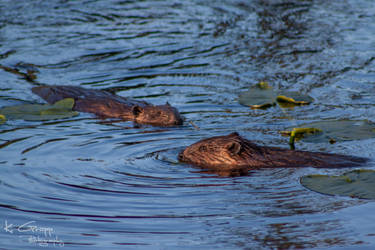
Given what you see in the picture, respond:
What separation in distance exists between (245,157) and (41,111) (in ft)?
10.9

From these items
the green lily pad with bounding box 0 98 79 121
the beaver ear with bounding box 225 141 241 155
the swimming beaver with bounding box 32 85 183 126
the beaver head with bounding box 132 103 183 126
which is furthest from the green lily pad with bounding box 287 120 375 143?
the green lily pad with bounding box 0 98 79 121

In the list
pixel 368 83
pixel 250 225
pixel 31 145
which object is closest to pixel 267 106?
pixel 368 83

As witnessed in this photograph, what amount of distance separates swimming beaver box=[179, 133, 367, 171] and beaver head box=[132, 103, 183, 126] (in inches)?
68.8

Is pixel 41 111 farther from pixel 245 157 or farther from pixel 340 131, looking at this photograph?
pixel 340 131

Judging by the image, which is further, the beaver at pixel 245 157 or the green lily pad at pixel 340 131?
the green lily pad at pixel 340 131

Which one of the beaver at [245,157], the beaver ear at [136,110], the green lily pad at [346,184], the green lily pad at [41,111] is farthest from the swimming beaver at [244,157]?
the green lily pad at [41,111]

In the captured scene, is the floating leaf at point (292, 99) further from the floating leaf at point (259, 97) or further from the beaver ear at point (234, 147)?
the beaver ear at point (234, 147)

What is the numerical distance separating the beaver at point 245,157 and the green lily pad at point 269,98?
230cm

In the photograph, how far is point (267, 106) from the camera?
8.49 m

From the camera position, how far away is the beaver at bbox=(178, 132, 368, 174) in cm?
590

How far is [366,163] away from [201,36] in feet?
23.1

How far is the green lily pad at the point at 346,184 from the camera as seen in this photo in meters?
4.86

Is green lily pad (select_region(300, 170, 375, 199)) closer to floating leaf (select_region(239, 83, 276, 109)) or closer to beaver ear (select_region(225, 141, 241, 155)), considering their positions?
beaver ear (select_region(225, 141, 241, 155))

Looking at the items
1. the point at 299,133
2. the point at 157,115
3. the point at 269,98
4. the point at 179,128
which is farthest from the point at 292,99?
the point at 157,115
